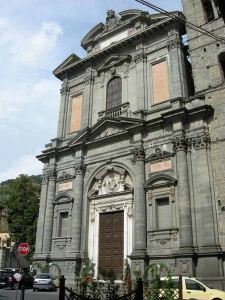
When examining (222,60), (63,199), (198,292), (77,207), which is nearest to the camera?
(198,292)

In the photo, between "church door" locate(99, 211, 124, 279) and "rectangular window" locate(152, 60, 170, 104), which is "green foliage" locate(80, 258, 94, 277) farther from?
"rectangular window" locate(152, 60, 170, 104)

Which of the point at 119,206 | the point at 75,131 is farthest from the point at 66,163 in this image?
the point at 119,206

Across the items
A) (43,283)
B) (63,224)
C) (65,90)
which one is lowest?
(43,283)

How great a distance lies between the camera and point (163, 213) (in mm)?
19656

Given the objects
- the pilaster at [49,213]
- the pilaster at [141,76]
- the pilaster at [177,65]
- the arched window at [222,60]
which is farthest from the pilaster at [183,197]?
the pilaster at [49,213]

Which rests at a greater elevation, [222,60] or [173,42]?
[173,42]

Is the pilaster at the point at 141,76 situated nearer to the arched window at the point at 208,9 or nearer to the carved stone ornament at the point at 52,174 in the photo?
the arched window at the point at 208,9

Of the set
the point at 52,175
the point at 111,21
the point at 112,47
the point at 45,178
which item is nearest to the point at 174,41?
the point at 112,47

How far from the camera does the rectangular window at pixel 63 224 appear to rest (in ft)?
78.9

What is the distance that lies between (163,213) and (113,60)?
13.1 meters

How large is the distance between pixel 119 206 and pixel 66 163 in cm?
629

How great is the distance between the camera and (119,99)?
2533cm

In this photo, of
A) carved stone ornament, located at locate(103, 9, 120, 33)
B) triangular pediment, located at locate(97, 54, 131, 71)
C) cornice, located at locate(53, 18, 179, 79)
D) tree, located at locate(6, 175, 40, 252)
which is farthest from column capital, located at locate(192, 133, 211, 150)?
tree, located at locate(6, 175, 40, 252)

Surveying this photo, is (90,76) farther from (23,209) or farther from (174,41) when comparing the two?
(23,209)
